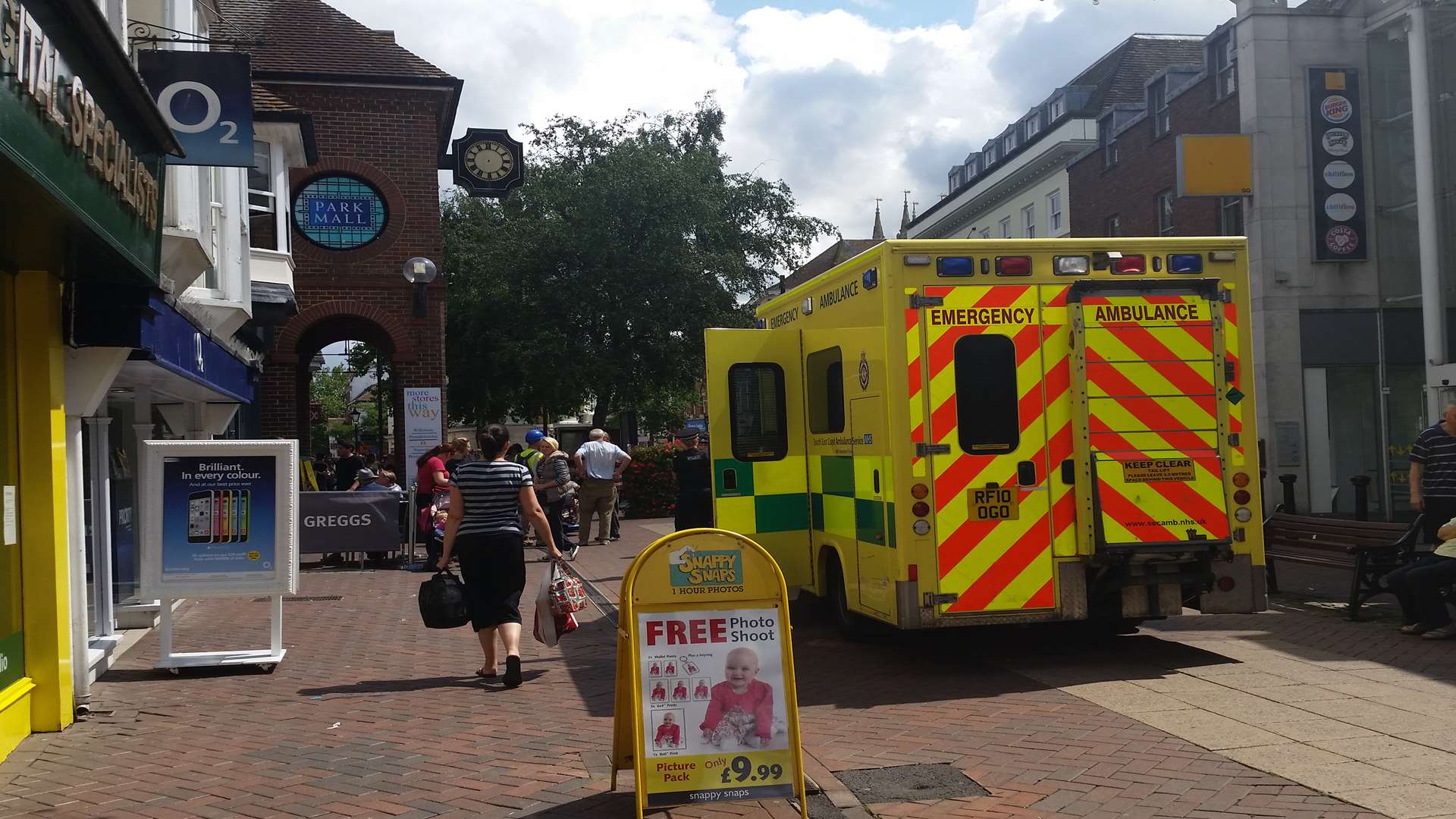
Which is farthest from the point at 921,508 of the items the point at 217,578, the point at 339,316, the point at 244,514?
the point at 339,316

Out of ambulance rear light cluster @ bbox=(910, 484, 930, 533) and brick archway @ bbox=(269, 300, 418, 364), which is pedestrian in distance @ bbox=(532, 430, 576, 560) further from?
ambulance rear light cluster @ bbox=(910, 484, 930, 533)

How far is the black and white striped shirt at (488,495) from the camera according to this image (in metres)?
8.51

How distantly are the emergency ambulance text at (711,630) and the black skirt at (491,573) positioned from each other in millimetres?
3439

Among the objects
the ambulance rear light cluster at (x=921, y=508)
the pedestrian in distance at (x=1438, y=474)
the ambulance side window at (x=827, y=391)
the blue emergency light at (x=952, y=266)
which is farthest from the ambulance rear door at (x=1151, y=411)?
the pedestrian in distance at (x=1438, y=474)

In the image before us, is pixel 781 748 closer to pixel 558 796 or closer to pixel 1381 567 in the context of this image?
pixel 558 796

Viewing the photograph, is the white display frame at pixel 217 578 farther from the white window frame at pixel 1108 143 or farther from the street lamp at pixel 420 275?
the white window frame at pixel 1108 143

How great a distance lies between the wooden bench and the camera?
10125mm

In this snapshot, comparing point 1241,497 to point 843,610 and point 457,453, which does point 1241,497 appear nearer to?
point 843,610

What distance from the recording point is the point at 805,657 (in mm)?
9109

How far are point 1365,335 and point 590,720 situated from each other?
19.1 m

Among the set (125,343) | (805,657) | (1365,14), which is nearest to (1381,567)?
(805,657)

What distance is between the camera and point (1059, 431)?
8203mm

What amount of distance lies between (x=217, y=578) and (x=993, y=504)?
5.40 metres

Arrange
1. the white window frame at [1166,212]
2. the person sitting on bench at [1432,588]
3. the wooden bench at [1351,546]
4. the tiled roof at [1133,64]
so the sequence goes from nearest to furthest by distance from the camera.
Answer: the person sitting on bench at [1432,588], the wooden bench at [1351,546], the white window frame at [1166,212], the tiled roof at [1133,64]
